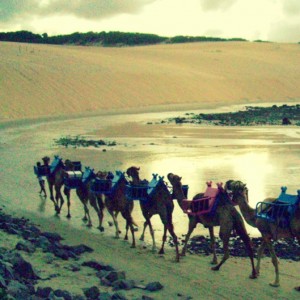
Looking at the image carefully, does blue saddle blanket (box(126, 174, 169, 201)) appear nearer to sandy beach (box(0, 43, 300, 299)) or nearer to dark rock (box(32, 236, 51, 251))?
sandy beach (box(0, 43, 300, 299))

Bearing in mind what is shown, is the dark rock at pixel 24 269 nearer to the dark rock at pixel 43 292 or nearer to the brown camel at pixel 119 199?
the dark rock at pixel 43 292

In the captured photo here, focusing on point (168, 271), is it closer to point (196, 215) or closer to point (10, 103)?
point (196, 215)

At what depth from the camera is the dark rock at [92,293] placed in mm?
7746

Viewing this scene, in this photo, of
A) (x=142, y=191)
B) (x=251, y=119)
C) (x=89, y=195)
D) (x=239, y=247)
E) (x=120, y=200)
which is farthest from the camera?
(x=251, y=119)

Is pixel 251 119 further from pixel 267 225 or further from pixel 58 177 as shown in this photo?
pixel 267 225

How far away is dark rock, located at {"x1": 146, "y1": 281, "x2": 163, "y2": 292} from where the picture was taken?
8336mm

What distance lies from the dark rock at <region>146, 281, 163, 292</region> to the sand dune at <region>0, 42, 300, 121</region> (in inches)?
1387

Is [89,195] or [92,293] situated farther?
[89,195]

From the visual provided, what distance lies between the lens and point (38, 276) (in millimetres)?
8477

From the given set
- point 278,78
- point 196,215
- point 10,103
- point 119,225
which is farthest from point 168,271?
point 278,78

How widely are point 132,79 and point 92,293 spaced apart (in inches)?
2200

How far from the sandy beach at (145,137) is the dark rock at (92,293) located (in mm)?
364

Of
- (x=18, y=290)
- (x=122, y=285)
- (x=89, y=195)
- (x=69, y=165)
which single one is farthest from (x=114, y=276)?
(x=69, y=165)

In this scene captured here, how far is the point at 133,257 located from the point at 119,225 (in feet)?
7.34
